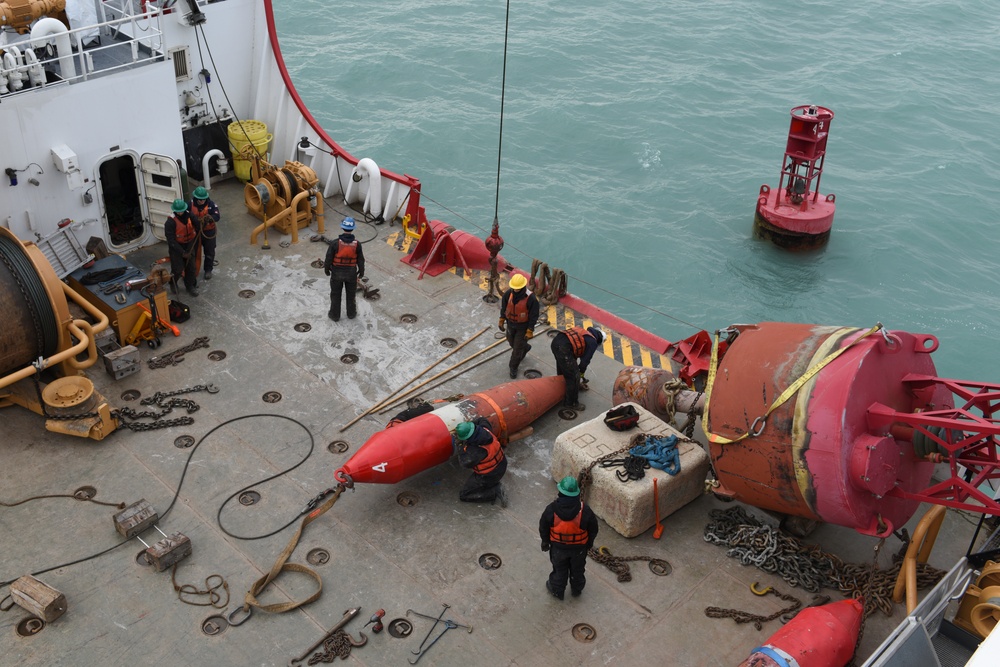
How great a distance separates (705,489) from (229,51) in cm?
966

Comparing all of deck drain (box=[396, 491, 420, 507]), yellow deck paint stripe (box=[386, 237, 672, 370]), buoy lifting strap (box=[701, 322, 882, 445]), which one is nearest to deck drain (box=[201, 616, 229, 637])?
deck drain (box=[396, 491, 420, 507])

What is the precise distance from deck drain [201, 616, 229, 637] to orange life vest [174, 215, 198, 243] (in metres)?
5.33

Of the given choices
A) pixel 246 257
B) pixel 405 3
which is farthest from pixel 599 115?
pixel 246 257

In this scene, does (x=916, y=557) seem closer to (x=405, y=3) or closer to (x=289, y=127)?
(x=289, y=127)

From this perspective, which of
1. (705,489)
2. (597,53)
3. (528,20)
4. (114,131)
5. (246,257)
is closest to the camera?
(705,489)

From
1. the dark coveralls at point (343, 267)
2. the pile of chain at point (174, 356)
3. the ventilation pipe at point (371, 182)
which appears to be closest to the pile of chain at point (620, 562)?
the dark coveralls at point (343, 267)

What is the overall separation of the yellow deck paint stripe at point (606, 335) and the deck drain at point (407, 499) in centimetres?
344

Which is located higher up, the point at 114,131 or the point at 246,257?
the point at 114,131

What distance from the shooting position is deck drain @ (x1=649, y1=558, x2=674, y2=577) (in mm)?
8711

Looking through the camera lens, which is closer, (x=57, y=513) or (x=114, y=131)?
(x=57, y=513)

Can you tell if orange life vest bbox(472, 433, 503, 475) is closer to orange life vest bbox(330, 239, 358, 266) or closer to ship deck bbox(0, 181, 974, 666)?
ship deck bbox(0, 181, 974, 666)

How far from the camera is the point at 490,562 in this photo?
28.6ft

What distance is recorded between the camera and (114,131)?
1188 cm

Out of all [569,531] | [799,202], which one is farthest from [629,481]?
[799,202]
